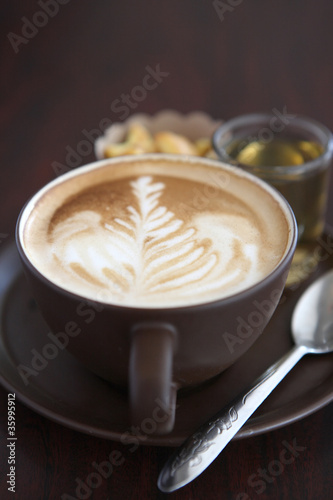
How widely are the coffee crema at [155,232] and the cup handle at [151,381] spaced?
0.15 ft

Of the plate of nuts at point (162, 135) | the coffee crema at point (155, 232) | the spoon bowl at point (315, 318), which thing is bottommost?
the spoon bowl at point (315, 318)

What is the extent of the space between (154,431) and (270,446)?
0.17 metres

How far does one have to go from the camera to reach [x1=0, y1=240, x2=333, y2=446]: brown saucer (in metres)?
0.71

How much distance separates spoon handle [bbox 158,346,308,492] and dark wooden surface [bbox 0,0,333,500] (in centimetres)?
5

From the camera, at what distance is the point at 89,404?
76 cm

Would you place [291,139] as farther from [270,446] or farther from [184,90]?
[270,446]

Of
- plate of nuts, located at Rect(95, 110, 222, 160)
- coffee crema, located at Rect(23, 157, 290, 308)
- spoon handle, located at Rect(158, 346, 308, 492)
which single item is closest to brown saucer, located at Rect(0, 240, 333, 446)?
spoon handle, located at Rect(158, 346, 308, 492)

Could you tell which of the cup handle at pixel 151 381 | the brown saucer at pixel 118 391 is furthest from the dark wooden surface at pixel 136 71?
the cup handle at pixel 151 381

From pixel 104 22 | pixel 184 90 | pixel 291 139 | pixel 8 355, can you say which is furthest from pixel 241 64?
pixel 8 355

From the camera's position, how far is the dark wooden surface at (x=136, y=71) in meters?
1.32

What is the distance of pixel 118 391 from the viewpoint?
79 cm

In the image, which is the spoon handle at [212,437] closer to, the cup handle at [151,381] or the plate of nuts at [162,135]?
the cup handle at [151,381]

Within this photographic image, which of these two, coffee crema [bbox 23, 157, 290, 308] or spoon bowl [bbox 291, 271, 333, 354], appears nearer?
coffee crema [bbox 23, 157, 290, 308]

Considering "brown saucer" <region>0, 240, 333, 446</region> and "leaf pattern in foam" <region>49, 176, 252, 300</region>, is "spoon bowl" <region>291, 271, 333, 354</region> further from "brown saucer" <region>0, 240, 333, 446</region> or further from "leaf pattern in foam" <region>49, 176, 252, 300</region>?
"leaf pattern in foam" <region>49, 176, 252, 300</region>
